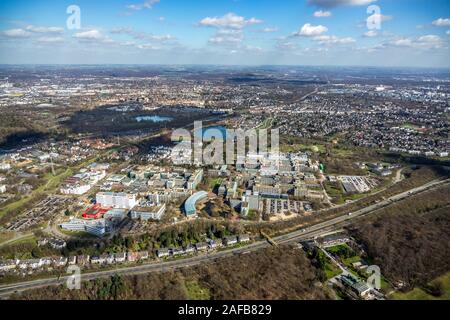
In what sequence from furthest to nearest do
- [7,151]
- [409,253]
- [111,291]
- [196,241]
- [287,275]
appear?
[7,151]
[196,241]
[409,253]
[287,275]
[111,291]

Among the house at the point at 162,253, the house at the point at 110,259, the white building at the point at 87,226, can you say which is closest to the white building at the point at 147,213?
the white building at the point at 87,226

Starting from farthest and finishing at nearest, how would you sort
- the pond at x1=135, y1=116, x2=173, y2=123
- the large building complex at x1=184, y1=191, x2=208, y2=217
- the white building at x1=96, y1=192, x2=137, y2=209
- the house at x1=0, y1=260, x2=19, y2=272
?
1. the pond at x1=135, y1=116, x2=173, y2=123
2. the white building at x1=96, y1=192, x2=137, y2=209
3. the large building complex at x1=184, y1=191, x2=208, y2=217
4. the house at x1=0, y1=260, x2=19, y2=272

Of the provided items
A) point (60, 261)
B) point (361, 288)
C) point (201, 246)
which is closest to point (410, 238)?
point (361, 288)

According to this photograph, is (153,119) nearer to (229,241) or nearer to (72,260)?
(229,241)

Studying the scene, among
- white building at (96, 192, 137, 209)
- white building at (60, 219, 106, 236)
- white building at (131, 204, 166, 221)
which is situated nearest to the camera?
white building at (60, 219, 106, 236)

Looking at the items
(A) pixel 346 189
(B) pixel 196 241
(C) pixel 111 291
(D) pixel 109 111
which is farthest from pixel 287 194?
(D) pixel 109 111

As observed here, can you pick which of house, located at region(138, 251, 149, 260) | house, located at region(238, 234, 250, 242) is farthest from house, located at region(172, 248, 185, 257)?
house, located at region(238, 234, 250, 242)
